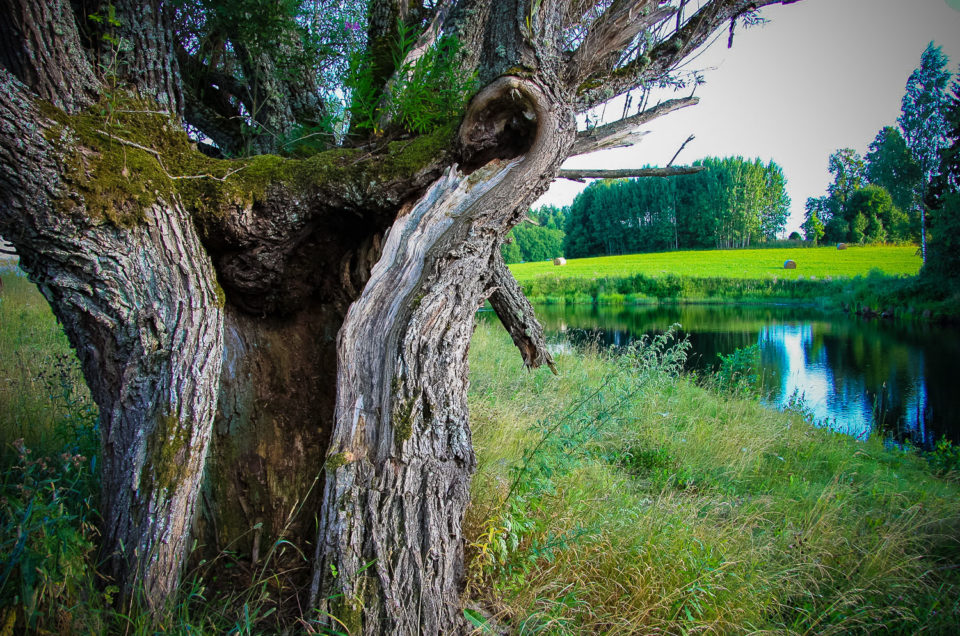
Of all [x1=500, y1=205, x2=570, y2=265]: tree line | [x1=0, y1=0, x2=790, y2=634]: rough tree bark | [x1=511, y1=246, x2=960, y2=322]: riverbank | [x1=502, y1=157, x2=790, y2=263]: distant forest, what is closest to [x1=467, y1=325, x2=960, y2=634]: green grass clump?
[x1=0, y1=0, x2=790, y2=634]: rough tree bark

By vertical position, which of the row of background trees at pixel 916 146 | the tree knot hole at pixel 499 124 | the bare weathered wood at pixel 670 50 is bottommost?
the tree knot hole at pixel 499 124

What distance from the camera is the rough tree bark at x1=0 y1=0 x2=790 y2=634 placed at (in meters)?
1.74

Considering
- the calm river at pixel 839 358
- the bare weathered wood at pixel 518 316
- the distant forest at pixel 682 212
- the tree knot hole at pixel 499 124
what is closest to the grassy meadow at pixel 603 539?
the bare weathered wood at pixel 518 316

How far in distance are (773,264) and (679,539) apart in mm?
37658

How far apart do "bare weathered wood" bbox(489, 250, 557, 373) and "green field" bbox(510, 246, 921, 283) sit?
83.6ft

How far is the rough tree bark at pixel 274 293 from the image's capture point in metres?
1.74

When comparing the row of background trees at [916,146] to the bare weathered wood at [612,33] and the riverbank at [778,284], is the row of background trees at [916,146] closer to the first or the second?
the riverbank at [778,284]

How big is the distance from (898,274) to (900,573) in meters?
25.1

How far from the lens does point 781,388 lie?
10156 mm

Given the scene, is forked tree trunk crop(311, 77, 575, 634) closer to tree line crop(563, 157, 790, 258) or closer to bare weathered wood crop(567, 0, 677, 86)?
bare weathered wood crop(567, 0, 677, 86)

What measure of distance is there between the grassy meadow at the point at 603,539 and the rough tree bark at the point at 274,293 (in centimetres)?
23

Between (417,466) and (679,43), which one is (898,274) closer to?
(679,43)

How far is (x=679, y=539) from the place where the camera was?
101 inches

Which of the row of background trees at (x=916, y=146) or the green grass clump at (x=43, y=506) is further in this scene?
the row of background trees at (x=916, y=146)
